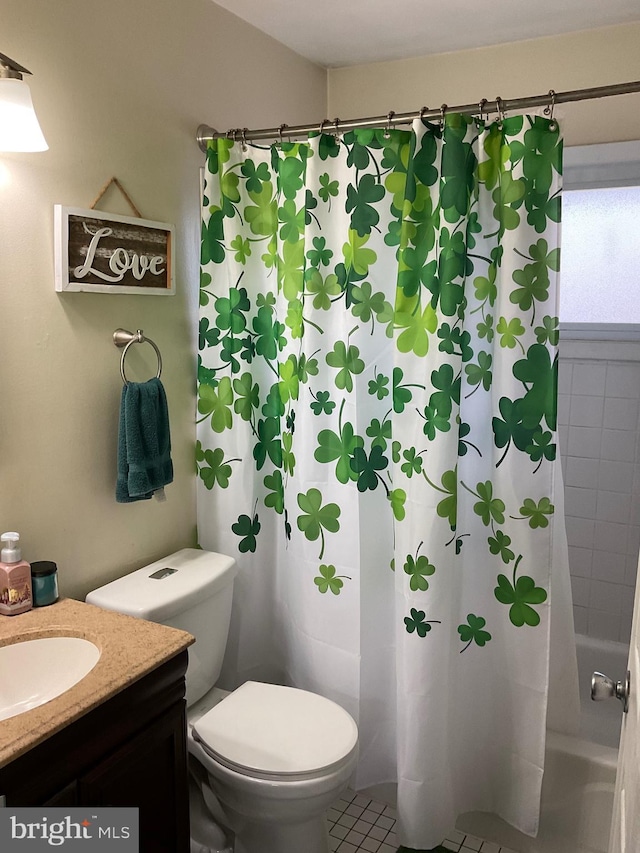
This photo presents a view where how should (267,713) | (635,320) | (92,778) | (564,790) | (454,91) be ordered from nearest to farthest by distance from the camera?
(92,778)
(267,713)
(564,790)
(454,91)
(635,320)

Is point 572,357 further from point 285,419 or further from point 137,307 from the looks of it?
point 137,307

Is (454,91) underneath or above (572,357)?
above

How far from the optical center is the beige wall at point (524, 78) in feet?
7.63

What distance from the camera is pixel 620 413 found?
2951 millimetres

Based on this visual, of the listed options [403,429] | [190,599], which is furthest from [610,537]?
[190,599]

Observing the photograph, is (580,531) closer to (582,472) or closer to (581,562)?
(581,562)

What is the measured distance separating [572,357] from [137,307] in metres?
1.84

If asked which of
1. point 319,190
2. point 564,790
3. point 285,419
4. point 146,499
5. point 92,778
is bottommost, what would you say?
point 564,790

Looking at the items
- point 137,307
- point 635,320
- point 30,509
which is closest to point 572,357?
point 635,320

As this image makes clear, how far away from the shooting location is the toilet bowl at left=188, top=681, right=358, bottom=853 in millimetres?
1778

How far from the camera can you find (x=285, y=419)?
2.27 metres

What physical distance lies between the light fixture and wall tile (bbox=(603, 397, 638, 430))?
7.67 ft

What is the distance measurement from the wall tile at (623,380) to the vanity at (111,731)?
→ 2.08m

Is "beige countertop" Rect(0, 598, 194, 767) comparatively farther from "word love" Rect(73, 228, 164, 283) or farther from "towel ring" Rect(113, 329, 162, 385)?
"word love" Rect(73, 228, 164, 283)
